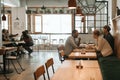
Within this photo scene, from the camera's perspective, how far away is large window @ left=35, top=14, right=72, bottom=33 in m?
17.4

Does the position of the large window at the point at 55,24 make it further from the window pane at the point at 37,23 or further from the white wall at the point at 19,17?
the white wall at the point at 19,17

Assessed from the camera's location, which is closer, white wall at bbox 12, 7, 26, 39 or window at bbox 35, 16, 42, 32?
white wall at bbox 12, 7, 26, 39

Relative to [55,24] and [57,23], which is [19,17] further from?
[57,23]

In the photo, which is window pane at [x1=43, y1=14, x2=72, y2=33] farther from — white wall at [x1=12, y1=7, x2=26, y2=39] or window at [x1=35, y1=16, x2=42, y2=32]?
white wall at [x1=12, y1=7, x2=26, y2=39]

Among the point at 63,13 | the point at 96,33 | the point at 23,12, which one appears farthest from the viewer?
the point at 63,13

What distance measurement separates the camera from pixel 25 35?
1293cm

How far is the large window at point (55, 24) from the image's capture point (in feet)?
57.1

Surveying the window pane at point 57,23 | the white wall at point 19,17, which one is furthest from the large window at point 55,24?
the white wall at point 19,17

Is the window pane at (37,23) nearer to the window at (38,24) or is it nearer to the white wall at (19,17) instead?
the window at (38,24)

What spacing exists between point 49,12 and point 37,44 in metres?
2.49

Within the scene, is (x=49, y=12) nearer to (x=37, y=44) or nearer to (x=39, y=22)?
(x=39, y=22)

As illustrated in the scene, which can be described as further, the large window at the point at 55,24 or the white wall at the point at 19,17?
the large window at the point at 55,24

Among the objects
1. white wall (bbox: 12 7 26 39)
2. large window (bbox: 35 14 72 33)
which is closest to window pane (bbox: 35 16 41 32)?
large window (bbox: 35 14 72 33)

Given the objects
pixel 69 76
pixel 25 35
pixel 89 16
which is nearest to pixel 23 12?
pixel 25 35
